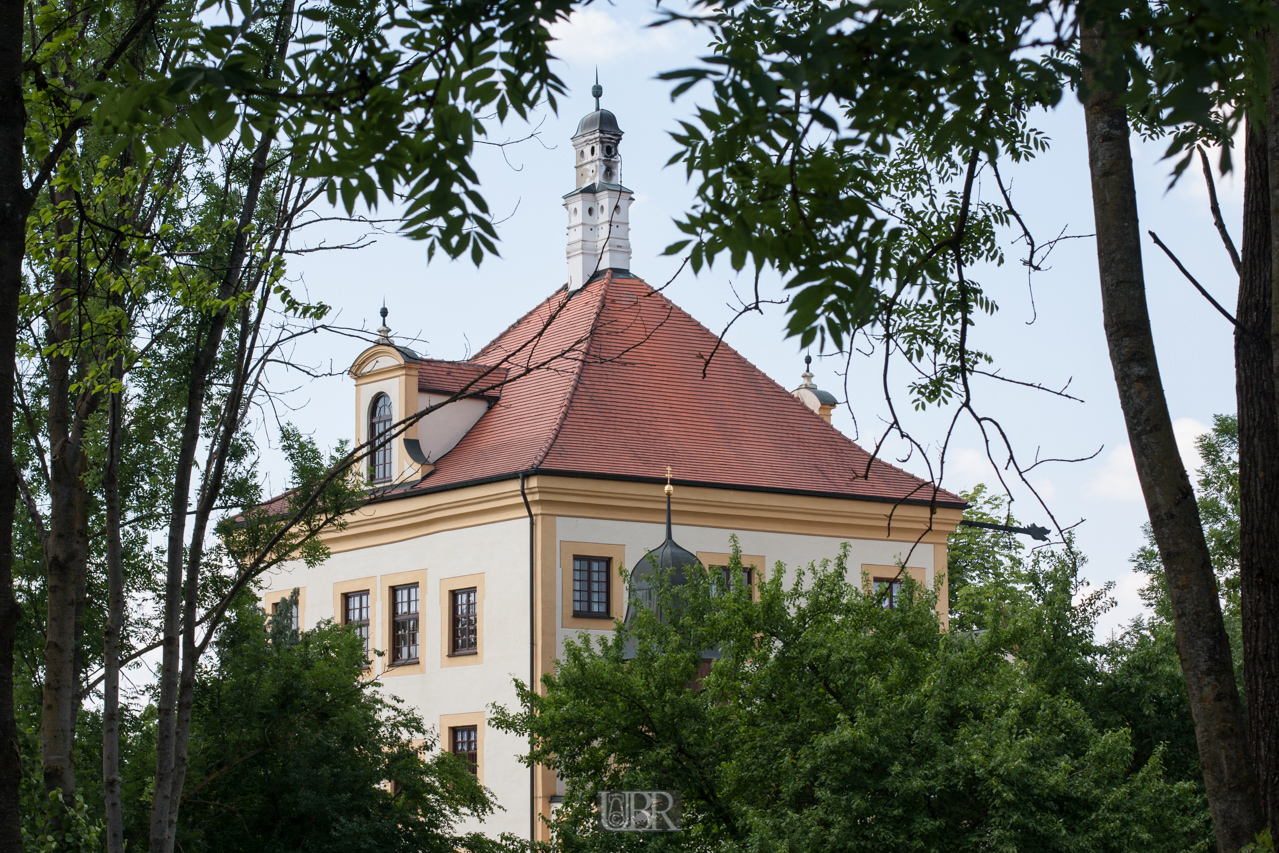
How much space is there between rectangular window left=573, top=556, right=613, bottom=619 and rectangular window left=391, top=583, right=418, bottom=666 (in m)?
3.80

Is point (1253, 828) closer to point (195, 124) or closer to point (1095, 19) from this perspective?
point (1095, 19)

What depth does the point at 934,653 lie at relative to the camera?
19.9 metres

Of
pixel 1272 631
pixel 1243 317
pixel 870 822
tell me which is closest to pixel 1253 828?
pixel 1272 631

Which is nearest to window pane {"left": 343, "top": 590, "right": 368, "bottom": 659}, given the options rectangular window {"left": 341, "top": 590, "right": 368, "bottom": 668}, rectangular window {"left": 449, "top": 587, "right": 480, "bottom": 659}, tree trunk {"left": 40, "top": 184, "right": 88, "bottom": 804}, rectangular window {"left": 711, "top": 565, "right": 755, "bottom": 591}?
rectangular window {"left": 341, "top": 590, "right": 368, "bottom": 668}

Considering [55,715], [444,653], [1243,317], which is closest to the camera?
[1243,317]

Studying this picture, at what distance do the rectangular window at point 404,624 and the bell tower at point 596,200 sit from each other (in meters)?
8.03

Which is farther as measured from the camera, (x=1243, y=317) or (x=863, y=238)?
(x=1243, y=317)

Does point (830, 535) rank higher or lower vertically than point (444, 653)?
higher

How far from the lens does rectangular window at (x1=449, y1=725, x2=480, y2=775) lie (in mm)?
29797

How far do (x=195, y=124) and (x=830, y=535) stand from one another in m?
28.0

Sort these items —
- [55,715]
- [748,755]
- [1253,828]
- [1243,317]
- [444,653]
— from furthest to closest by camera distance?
[444,653], [748,755], [55,715], [1243,317], [1253,828]

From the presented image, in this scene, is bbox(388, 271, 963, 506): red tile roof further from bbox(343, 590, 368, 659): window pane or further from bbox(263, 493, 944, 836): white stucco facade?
bbox(343, 590, 368, 659): window pane

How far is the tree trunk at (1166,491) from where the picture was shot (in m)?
6.50

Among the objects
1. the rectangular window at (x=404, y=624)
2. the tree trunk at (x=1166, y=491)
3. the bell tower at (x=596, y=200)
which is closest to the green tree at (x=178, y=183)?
the tree trunk at (x=1166, y=491)
